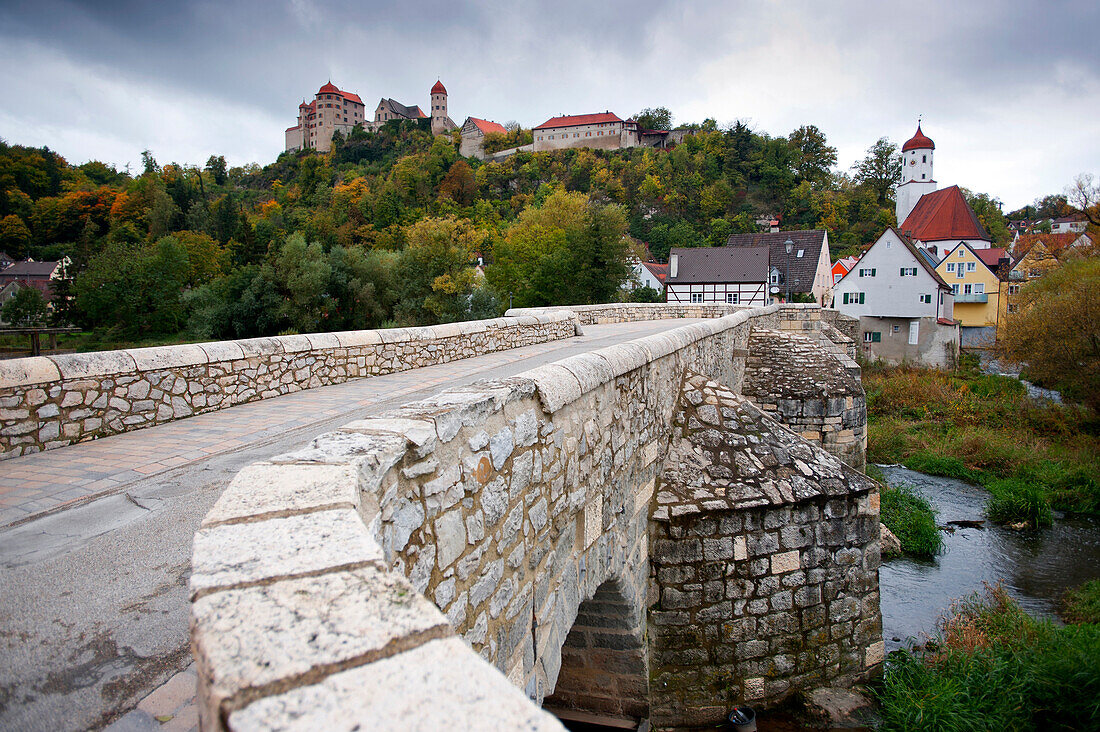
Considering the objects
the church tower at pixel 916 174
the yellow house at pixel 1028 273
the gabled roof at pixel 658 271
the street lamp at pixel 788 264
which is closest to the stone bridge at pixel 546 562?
the yellow house at pixel 1028 273

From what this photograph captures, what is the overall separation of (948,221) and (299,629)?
215 feet

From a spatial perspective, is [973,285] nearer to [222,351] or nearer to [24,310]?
[222,351]

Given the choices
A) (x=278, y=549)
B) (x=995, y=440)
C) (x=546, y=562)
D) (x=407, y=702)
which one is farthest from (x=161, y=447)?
(x=995, y=440)

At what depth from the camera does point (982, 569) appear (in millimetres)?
13406

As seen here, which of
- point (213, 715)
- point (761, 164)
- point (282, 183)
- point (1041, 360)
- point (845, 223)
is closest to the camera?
point (213, 715)

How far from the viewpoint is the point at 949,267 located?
149 feet

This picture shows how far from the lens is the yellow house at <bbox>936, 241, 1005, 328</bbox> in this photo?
4269cm

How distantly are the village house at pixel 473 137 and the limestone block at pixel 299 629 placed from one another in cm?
10651

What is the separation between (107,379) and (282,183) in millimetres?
117319

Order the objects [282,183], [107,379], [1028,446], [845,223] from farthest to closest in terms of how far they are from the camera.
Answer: [282,183] < [845,223] < [1028,446] < [107,379]

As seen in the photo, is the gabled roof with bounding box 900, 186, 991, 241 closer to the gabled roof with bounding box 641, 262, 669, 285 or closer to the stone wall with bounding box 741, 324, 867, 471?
the gabled roof with bounding box 641, 262, 669, 285

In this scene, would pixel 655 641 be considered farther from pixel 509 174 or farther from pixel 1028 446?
pixel 509 174

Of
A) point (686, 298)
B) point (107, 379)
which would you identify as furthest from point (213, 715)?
point (686, 298)

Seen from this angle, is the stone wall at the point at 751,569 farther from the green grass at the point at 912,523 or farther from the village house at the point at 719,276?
the village house at the point at 719,276
